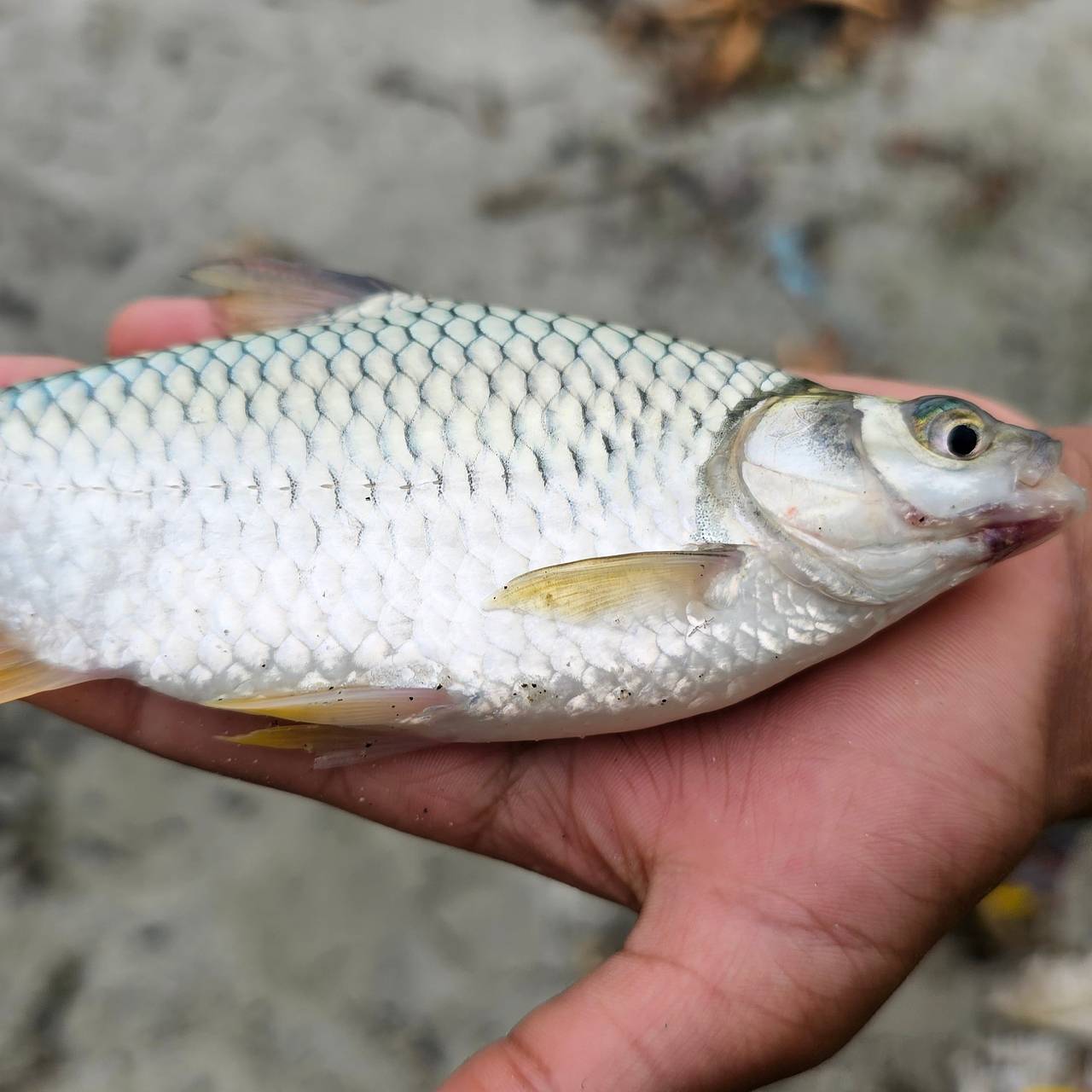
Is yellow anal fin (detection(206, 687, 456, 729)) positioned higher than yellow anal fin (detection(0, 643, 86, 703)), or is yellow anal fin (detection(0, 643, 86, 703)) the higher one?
yellow anal fin (detection(206, 687, 456, 729))

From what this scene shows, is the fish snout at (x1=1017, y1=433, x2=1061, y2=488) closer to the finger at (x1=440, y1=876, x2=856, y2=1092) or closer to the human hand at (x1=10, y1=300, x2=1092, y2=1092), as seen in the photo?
the human hand at (x1=10, y1=300, x2=1092, y2=1092)

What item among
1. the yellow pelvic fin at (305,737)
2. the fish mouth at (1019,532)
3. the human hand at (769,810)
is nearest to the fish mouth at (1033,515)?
the fish mouth at (1019,532)

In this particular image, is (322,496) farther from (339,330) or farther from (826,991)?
(826,991)

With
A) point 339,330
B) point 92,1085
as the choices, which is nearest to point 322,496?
point 339,330

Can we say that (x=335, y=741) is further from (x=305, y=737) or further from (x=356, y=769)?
(x=356, y=769)

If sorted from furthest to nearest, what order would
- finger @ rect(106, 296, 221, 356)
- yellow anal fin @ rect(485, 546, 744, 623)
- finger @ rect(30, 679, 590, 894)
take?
finger @ rect(106, 296, 221, 356), finger @ rect(30, 679, 590, 894), yellow anal fin @ rect(485, 546, 744, 623)

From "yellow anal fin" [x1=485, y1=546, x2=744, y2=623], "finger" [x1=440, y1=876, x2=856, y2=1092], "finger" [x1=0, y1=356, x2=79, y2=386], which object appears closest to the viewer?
"finger" [x1=440, y1=876, x2=856, y2=1092]

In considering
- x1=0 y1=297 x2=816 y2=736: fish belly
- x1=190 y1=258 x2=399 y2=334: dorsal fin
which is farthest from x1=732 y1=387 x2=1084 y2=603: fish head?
x1=190 y1=258 x2=399 y2=334: dorsal fin

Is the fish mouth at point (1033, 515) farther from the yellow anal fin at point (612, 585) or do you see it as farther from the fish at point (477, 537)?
the yellow anal fin at point (612, 585)

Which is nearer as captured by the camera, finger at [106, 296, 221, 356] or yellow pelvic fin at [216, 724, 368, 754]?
yellow pelvic fin at [216, 724, 368, 754]
